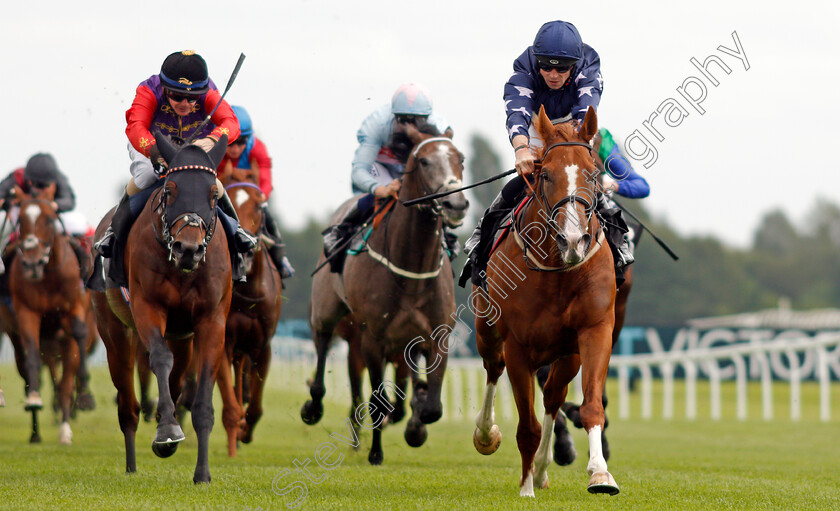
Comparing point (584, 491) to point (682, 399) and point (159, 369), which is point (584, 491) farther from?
point (682, 399)

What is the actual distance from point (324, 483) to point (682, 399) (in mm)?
19231

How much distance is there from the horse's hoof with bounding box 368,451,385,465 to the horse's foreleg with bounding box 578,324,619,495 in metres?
3.42

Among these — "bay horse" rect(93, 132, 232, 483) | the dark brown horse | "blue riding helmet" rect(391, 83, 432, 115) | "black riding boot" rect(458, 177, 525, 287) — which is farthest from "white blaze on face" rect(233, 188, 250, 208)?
"black riding boot" rect(458, 177, 525, 287)

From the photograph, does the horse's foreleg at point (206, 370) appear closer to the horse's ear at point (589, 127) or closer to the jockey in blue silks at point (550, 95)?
the jockey in blue silks at point (550, 95)

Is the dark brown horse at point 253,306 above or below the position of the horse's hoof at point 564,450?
above

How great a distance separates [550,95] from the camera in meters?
7.75

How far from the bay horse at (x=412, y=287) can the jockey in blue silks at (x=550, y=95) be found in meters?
1.00

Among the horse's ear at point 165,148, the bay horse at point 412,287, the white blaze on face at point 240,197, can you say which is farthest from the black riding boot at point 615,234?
the white blaze on face at point 240,197

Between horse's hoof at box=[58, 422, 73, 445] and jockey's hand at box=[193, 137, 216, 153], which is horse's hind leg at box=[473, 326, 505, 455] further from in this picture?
horse's hoof at box=[58, 422, 73, 445]

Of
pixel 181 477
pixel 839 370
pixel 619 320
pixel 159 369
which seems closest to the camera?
pixel 159 369

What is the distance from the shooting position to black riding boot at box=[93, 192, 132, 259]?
794 cm

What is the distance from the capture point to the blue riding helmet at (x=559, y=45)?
7379mm

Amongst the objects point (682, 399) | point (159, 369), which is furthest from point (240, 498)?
point (682, 399)

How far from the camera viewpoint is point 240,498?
21.5 ft
